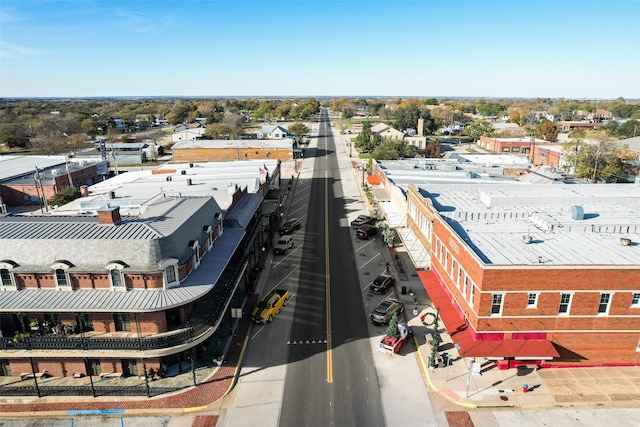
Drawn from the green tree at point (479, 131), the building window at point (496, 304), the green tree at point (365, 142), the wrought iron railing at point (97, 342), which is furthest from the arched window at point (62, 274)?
the green tree at point (479, 131)

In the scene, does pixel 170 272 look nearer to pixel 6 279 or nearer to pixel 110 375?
pixel 110 375

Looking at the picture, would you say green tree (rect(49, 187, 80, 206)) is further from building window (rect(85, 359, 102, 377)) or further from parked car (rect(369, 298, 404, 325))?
parked car (rect(369, 298, 404, 325))

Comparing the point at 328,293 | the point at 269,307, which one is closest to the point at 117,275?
the point at 269,307

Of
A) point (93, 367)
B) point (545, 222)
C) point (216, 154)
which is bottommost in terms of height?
point (93, 367)

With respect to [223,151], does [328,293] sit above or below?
below

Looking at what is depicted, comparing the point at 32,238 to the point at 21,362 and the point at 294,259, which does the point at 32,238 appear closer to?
the point at 21,362

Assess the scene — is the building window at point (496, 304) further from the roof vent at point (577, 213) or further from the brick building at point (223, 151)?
the brick building at point (223, 151)

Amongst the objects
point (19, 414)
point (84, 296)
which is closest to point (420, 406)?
point (84, 296)

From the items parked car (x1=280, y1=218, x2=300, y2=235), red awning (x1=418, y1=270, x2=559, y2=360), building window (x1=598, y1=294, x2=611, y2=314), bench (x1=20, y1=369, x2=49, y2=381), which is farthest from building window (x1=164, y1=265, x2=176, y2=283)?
building window (x1=598, y1=294, x2=611, y2=314)
